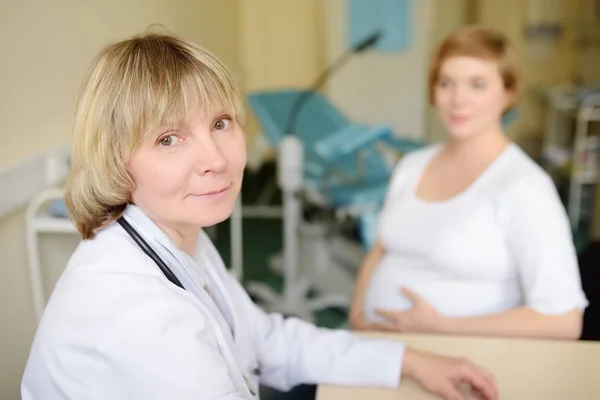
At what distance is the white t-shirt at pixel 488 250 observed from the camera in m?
1.26

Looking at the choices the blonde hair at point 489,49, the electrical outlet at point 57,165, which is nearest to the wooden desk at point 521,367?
the blonde hair at point 489,49

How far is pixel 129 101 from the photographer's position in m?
0.81

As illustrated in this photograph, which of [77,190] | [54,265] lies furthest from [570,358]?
[54,265]

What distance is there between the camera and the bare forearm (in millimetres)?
1250

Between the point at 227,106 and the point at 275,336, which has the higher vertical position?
the point at 227,106

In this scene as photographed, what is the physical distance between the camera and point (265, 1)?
4.90 meters

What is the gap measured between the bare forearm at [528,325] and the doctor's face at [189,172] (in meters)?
0.68

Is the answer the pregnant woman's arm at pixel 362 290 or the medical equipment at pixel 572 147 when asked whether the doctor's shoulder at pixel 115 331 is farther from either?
the medical equipment at pixel 572 147

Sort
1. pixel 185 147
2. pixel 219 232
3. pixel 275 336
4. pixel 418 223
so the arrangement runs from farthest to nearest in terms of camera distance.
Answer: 1. pixel 219 232
2. pixel 418 223
3. pixel 275 336
4. pixel 185 147

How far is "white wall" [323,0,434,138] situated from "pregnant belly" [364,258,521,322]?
282 centimetres

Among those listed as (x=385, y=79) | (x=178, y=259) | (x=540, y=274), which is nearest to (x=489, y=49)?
(x=540, y=274)

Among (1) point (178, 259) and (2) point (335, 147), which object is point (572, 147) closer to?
(2) point (335, 147)

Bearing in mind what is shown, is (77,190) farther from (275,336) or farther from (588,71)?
(588,71)

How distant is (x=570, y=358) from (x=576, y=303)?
20 cm
